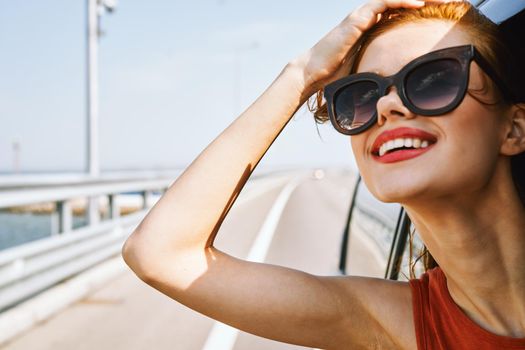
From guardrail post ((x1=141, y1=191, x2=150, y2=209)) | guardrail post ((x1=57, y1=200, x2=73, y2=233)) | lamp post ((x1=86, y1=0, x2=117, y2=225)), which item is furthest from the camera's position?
lamp post ((x1=86, y1=0, x2=117, y2=225))

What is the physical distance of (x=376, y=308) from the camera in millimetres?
2061

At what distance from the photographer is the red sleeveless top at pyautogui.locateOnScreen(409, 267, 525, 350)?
5.52ft

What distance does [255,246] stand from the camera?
11.0 meters

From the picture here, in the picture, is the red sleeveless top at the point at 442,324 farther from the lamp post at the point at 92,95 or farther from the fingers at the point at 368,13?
the lamp post at the point at 92,95

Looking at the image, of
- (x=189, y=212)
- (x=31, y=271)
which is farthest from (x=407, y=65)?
(x=31, y=271)

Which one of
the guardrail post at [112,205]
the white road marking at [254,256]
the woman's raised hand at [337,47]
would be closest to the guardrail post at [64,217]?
the guardrail post at [112,205]

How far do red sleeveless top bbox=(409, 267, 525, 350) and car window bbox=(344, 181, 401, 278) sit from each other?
119cm

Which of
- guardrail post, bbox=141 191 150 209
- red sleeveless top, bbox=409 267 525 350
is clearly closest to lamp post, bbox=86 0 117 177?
guardrail post, bbox=141 191 150 209

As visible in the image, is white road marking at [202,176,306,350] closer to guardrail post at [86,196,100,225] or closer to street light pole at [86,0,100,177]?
guardrail post at [86,196,100,225]

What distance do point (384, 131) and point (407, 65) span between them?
198 millimetres

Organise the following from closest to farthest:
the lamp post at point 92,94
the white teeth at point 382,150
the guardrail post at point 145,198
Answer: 1. the white teeth at point 382,150
2. the guardrail post at point 145,198
3. the lamp post at point 92,94

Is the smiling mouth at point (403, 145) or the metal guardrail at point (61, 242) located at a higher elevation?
the smiling mouth at point (403, 145)

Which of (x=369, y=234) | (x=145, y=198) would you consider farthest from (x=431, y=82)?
(x=145, y=198)

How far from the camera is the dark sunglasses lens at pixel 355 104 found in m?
1.81
